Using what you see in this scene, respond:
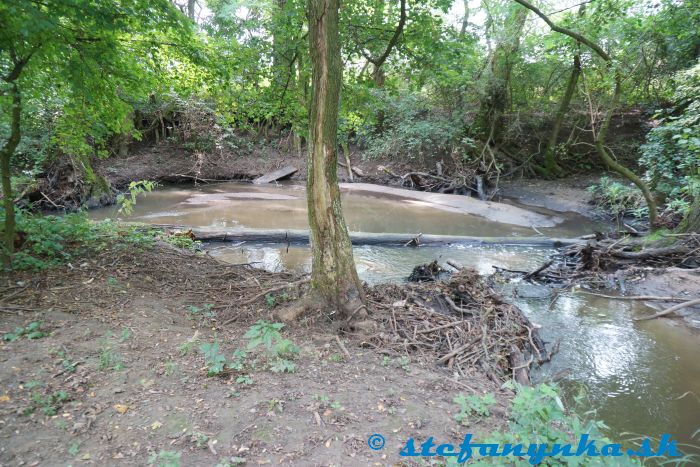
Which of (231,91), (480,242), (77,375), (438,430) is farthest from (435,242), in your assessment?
(77,375)

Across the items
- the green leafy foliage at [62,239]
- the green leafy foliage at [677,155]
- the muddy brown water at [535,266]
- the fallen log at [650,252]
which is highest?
the green leafy foliage at [677,155]

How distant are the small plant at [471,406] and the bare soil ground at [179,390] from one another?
7cm

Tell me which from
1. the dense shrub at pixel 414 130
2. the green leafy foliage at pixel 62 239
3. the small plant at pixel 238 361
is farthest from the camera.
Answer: the dense shrub at pixel 414 130

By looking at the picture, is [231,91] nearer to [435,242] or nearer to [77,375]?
[77,375]

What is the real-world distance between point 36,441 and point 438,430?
245 centimetres

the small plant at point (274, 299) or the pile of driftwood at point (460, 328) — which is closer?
the pile of driftwood at point (460, 328)

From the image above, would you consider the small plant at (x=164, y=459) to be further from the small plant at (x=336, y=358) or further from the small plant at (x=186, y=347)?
the small plant at (x=336, y=358)

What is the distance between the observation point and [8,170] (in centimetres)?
430

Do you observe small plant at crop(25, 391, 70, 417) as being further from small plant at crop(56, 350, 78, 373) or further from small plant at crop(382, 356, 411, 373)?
small plant at crop(382, 356, 411, 373)

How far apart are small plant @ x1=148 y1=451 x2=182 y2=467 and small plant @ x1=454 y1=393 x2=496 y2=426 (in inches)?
71.0

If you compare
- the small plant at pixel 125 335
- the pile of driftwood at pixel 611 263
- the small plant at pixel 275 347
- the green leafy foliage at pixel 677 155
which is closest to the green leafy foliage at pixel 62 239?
the small plant at pixel 125 335

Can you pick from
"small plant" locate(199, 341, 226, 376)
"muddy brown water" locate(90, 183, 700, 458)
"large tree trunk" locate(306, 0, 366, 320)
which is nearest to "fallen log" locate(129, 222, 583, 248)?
"muddy brown water" locate(90, 183, 700, 458)

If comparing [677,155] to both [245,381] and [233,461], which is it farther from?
[233,461]

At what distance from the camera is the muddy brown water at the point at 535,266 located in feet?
13.0
